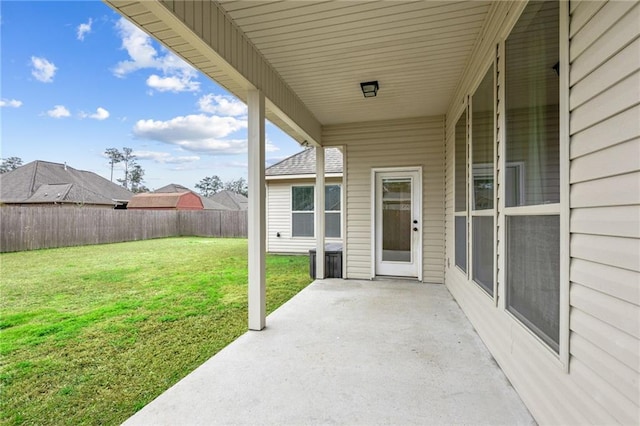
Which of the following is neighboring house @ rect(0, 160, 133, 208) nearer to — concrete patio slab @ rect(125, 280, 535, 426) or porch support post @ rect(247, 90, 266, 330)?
porch support post @ rect(247, 90, 266, 330)

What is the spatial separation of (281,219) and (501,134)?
7.54 metres

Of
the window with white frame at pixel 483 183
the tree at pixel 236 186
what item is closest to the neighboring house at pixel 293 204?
the window with white frame at pixel 483 183

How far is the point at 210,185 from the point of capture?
43406mm

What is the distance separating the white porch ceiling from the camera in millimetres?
2412

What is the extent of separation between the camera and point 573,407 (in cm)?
140

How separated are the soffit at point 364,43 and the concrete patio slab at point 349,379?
9.38 ft

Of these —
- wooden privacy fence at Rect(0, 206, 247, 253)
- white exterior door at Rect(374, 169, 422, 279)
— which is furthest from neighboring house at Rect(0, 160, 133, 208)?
white exterior door at Rect(374, 169, 422, 279)

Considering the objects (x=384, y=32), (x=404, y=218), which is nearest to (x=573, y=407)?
(x=384, y=32)

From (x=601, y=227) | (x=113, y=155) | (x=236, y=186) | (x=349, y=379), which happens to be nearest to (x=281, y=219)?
(x=349, y=379)

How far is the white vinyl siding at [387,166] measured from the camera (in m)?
5.16

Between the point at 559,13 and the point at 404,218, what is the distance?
4054 millimetres

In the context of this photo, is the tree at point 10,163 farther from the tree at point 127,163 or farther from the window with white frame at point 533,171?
the window with white frame at point 533,171

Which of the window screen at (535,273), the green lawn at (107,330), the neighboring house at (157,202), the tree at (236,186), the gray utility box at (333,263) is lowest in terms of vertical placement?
the green lawn at (107,330)

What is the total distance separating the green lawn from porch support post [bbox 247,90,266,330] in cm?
37
